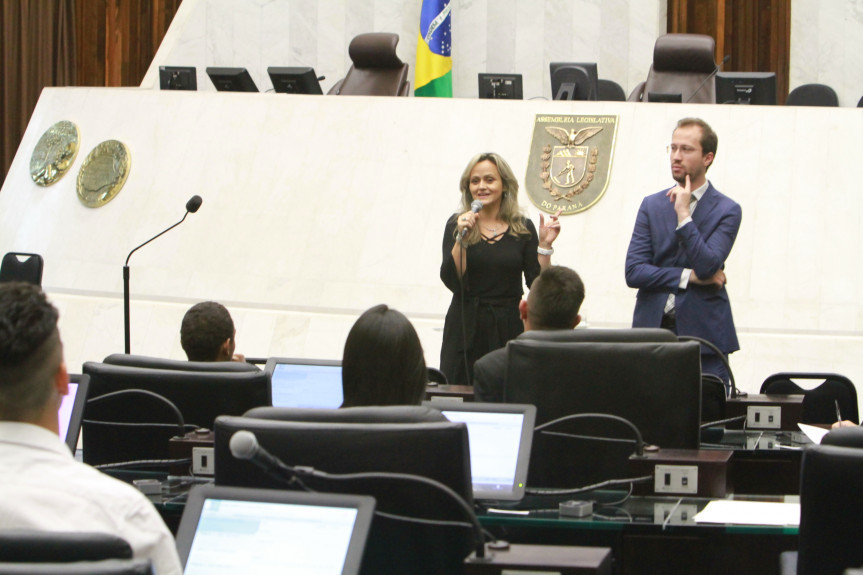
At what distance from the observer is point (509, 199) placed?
486 centimetres

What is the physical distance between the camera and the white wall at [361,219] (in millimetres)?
7773

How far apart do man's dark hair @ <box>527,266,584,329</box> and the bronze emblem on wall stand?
4.56m

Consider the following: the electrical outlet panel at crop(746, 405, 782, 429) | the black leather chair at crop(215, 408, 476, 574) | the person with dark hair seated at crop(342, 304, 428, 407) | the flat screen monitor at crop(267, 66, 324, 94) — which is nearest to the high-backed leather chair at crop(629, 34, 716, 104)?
the flat screen monitor at crop(267, 66, 324, 94)

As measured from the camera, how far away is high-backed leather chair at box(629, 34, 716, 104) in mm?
9398

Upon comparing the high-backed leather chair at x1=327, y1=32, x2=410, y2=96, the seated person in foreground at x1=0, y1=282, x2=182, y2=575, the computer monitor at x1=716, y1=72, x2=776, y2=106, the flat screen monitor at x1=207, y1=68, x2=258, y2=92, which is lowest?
the seated person in foreground at x1=0, y1=282, x2=182, y2=575

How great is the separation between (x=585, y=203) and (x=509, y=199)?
3.29m

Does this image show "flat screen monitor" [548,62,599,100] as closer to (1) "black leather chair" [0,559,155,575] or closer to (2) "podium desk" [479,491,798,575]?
(2) "podium desk" [479,491,798,575]

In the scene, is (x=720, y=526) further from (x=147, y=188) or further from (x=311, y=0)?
(x=311, y=0)

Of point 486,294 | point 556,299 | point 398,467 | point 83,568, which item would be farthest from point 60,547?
point 486,294

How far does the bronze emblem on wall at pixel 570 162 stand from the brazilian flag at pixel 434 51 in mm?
3035

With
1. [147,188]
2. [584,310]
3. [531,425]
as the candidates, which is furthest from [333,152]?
[531,425]

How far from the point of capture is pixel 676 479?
9.11ft

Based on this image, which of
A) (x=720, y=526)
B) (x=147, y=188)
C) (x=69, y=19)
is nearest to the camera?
(x=720, y=526)

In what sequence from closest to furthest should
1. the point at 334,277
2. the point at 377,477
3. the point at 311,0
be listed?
A: the point at 377,477 → the point at 334,277 → the point at 311,0
